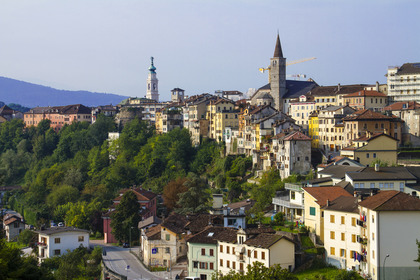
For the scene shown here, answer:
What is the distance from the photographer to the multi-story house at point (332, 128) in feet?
229

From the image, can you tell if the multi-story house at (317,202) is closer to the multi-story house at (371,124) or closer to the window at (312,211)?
the window at (312,211)

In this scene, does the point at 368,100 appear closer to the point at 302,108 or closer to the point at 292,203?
the point at 302,108

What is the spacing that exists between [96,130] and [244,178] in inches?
1643

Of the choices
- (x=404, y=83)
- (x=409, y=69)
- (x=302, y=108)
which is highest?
(x=409, y=69)

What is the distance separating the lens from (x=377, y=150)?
59.0 meters

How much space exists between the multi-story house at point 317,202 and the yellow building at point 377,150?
12822mm

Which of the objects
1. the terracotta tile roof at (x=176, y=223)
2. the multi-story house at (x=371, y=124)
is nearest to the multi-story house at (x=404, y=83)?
the multi-story house at (x=371, y=124)

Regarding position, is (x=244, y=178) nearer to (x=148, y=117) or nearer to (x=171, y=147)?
(x=171, y=147)

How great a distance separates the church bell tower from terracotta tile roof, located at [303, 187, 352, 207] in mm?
42926

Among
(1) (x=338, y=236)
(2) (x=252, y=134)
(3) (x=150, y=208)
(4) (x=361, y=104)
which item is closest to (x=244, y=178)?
(2) (x=252, y=134)

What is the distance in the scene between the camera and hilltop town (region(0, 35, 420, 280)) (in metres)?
41.8

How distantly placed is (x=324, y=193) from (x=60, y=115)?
86333mm

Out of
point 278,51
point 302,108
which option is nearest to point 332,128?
point 302,108

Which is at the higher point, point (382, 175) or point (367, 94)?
point (367, 94)
